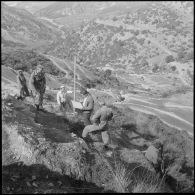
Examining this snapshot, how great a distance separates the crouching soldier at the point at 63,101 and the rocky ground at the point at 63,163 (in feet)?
1.71

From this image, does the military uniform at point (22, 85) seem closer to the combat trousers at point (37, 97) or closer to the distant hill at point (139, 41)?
the combat trousers at point (37, 97)

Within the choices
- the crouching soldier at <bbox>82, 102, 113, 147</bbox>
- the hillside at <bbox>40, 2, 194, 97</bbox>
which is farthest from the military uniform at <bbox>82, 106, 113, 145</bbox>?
the hillside at <bbox>40, 2, 194, 97</bbox>

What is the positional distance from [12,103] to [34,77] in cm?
153

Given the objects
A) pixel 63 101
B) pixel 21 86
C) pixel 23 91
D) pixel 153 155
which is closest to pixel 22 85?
pixel 21 86

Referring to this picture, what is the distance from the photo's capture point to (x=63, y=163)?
8219 millimetres

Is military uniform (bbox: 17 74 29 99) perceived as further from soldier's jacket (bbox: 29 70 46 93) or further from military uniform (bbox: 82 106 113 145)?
military uniform (bbox: 82 106 113 145)

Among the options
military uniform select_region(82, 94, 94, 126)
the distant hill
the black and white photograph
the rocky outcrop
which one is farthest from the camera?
the distant hill

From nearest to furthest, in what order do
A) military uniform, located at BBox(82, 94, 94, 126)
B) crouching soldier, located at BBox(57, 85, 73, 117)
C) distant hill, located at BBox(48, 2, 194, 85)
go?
military uniform, located at BBox(82, 94, 94, 126), crouching soldier, located at BBox(57, 85, 73, 117), distant hill, located at BBox(48, 2, 194, 85)

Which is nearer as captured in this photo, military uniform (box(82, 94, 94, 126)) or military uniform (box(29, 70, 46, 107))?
military uniform (box(82, 94, 94, 126))

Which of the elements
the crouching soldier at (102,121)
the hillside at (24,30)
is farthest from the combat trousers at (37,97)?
the hillside at (24,30)

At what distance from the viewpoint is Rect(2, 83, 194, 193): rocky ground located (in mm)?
7312

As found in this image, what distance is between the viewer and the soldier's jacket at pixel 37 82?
11.2 metres

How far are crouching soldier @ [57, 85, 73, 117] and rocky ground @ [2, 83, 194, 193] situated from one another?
520 millimetres

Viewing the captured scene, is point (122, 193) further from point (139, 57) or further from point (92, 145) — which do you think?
point (139, 57)
